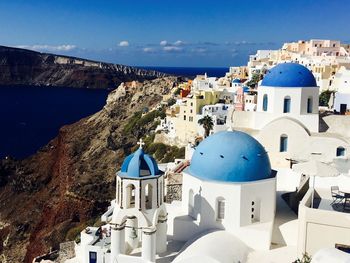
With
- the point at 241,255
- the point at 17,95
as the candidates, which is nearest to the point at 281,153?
the point at 241,255

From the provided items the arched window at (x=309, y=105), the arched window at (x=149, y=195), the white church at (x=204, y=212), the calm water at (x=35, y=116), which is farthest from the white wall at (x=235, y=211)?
the calm water at (x=35, y=116)

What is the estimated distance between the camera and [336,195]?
16688mm

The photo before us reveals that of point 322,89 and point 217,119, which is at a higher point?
point 322,89

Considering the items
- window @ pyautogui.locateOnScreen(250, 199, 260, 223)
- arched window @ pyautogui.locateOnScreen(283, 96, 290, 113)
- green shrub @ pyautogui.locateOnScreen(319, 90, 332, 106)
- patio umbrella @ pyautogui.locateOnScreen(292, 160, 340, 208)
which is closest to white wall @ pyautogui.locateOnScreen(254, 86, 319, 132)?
arched window @ pyautogui.locateOnScreen(283, 96, 290, 113)

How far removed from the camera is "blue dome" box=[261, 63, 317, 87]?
24.5 m

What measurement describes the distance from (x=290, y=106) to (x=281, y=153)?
269cm

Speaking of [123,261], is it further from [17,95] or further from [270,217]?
[17,95]

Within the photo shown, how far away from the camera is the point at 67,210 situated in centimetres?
4838

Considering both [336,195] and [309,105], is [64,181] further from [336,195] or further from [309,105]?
[336,195]

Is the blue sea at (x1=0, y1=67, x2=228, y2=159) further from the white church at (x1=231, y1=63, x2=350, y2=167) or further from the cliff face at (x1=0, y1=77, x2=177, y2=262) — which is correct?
the white church at (x1=231, y1=63, x2=350, y2=167)

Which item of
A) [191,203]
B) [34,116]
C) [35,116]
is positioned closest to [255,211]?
[191,203]

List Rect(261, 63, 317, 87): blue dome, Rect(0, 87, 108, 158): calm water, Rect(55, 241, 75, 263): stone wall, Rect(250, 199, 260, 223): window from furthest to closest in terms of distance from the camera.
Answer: Rect(0, 87, 108, 158): calm water, Rect(55, 241, 75, 263): stone wall, Rect(261, 63, 317, 87): blue dome, Rect(250, 199, 260, 223): window

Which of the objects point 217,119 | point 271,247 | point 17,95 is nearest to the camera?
point 271,247

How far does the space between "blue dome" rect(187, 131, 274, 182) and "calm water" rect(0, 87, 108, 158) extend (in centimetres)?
6529
